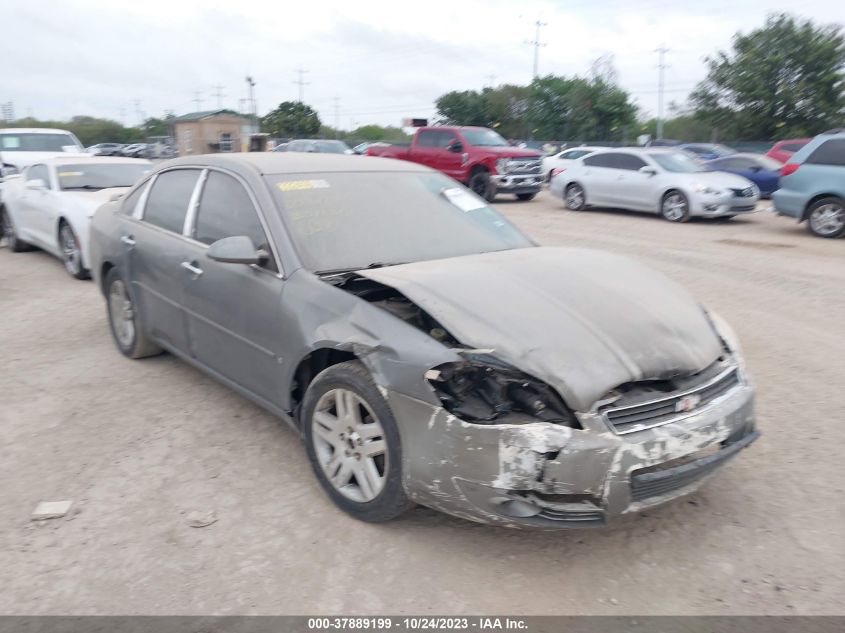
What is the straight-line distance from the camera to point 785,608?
2.86 meters

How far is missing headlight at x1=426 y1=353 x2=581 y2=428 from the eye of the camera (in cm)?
303

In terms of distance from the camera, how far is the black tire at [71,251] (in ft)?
29.5

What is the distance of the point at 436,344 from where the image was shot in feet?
10.4

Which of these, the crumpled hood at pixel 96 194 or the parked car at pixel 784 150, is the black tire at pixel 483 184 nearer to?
the parked car at pixel 784 150

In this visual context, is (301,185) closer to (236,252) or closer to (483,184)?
(236,252)

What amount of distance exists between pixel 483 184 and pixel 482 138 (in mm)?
1431

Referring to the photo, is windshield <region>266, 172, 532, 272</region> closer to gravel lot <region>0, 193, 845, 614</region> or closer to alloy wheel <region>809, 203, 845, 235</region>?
gravel lot <region>0, 193, 845, 614</region>

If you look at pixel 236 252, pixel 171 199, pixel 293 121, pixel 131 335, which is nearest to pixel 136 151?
pixel 293 121

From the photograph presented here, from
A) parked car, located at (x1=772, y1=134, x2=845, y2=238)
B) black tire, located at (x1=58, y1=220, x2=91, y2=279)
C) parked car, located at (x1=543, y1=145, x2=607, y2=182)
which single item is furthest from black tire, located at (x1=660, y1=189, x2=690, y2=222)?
black tire, located at (x1=58, y1=220, x2=91, y2=279)

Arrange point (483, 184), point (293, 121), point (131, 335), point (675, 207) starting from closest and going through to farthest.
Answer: point (131, 335)
point (675, 207)
point (483, 184)
point (293, 121)

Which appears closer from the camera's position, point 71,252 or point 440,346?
point 440,346

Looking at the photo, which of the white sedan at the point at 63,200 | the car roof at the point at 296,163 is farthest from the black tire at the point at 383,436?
the white sedan at the point at 63,200

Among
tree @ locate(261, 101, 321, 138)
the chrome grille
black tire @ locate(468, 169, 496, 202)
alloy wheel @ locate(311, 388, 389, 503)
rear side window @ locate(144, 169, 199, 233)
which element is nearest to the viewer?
the chrome grille

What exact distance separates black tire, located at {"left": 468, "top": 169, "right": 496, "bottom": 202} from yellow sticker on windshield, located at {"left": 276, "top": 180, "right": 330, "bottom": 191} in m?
14.1
